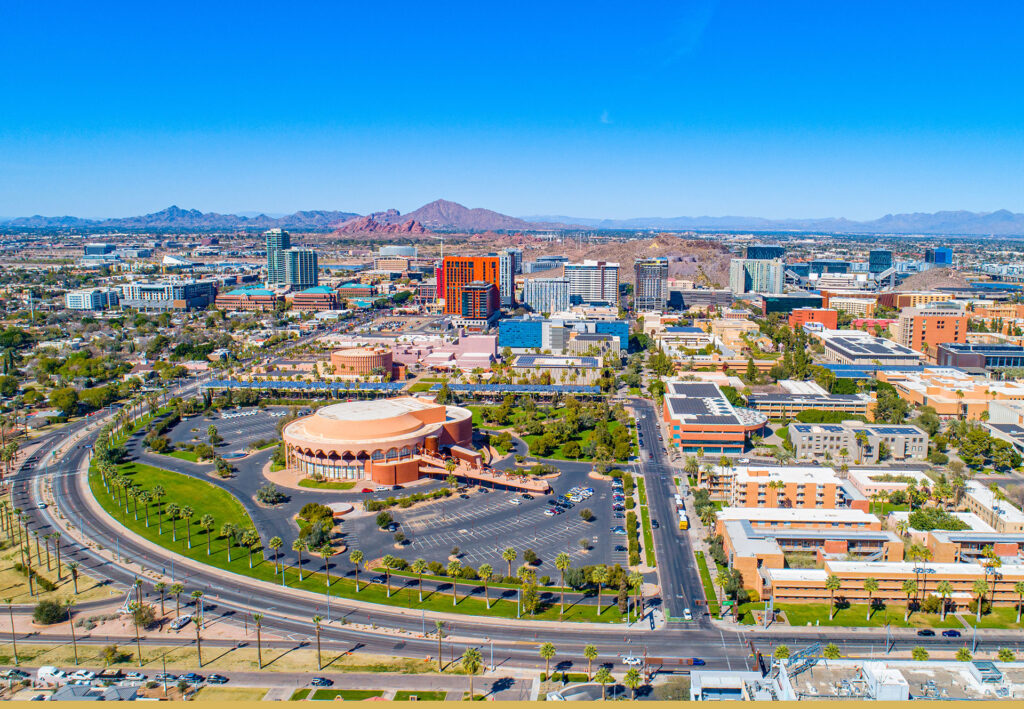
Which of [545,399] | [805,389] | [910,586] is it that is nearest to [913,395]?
[805,389]

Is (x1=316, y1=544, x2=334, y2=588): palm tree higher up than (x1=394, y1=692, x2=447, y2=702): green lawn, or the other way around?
(x1=316, y1=544, x2=334, y2=588): palm tree

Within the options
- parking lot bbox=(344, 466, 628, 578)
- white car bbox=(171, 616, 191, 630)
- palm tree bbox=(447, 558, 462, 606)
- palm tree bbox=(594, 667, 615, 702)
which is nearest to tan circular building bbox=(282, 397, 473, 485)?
parking lot bbox=(344, 466, 628, 578)

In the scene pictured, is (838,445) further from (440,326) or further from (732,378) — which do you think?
(440,326)

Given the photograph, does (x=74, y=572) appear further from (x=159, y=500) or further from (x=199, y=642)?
(x=159, y=500)

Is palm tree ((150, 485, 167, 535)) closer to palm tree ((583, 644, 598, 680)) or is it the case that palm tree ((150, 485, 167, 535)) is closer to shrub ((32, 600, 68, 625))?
shrub ((32, 600, 68, 625))

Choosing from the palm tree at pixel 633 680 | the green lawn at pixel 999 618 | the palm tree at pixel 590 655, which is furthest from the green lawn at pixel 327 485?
the green lawn at pixel 999 618

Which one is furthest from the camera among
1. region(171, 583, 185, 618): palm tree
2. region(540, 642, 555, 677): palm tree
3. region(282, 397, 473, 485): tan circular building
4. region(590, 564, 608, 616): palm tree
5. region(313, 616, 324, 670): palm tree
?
region(282, 397, 473, 485): tan circular building

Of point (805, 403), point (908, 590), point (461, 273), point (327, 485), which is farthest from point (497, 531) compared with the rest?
point (461, 273)
